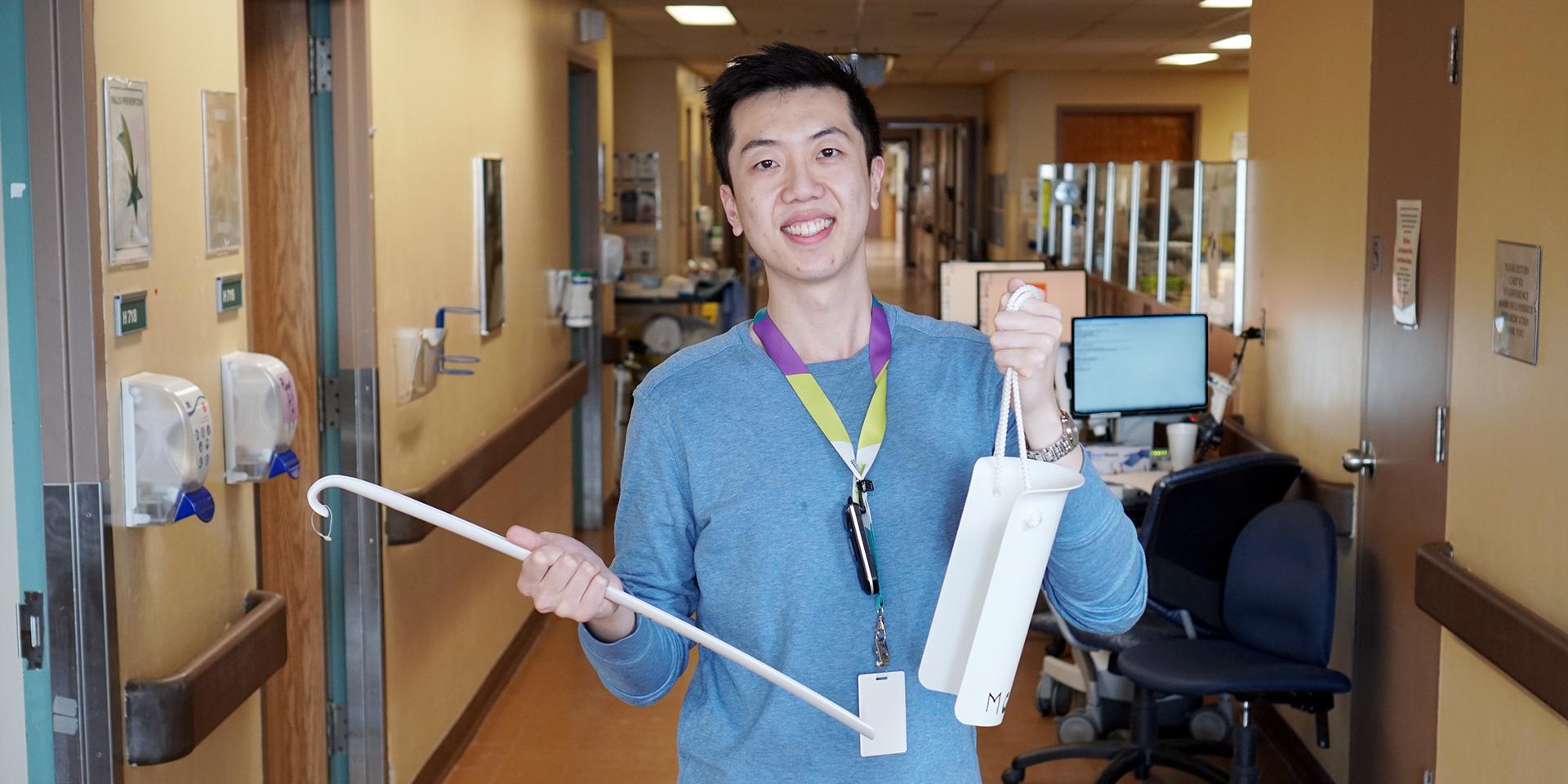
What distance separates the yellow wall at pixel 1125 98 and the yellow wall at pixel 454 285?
8.17 metres

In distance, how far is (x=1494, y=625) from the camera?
267 centimetres

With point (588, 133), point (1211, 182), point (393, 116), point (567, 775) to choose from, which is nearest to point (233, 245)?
point (393, 116)

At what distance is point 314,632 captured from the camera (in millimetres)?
3713

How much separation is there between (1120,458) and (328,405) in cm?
269

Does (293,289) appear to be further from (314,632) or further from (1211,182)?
(1211,182)

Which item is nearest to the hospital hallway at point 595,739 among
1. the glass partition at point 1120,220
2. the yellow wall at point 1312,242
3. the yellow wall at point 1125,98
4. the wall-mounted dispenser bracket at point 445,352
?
the yellow wall at point 1312,242

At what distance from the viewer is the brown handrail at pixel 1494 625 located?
7.89 ft

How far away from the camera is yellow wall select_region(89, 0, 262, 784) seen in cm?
223

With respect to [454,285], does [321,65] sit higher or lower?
higher

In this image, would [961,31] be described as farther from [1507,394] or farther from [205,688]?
[205,688]

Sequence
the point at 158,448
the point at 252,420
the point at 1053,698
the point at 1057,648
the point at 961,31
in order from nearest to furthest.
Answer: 1. the point at 158,448
2. the point at 252,420
3. the point at 1053,698
4. the point at 1057,648
5. the point at 961,31

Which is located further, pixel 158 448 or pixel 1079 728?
pixel 1079 728

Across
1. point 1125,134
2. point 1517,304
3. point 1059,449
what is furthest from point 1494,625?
point 1125,134

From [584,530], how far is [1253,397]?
3.91m
